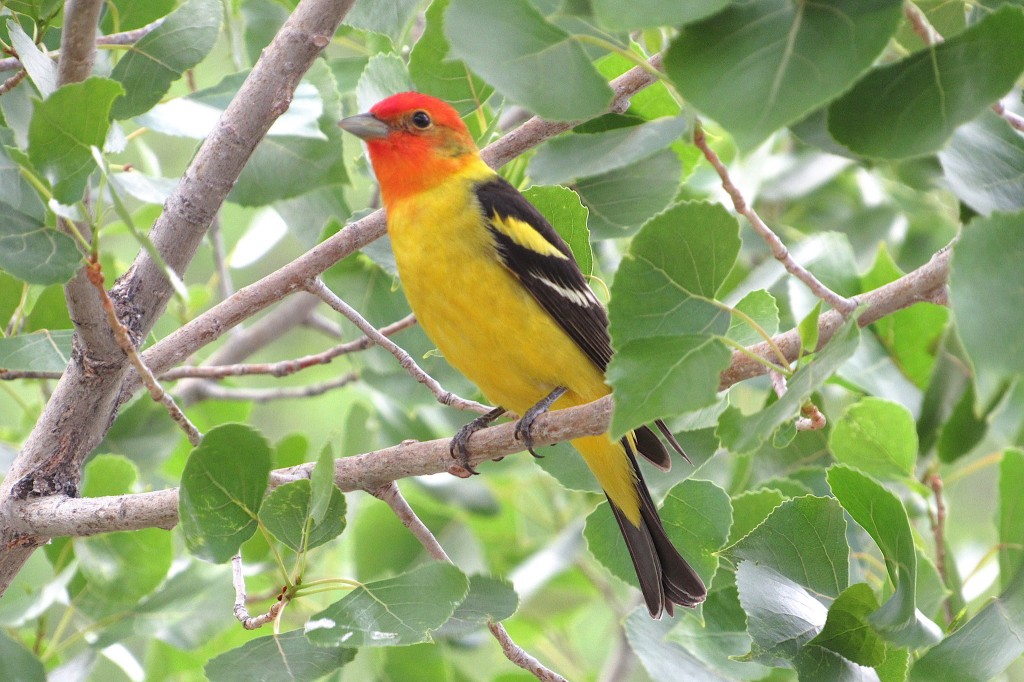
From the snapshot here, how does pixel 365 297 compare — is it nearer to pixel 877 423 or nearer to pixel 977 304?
pixel 877 423

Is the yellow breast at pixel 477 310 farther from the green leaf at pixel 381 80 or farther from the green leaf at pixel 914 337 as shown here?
the green leaf at pixel 914 337

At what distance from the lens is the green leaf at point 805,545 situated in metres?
2.00

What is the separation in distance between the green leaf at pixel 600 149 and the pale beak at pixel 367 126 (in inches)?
38.1

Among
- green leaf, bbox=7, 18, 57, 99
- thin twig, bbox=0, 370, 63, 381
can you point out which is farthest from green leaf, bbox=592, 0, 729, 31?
thin twig, bbox=0, 370, 63, 381

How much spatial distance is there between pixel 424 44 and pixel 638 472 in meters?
1.35

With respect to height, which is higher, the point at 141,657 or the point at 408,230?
the point at 408,230

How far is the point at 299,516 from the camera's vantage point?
6.77ft

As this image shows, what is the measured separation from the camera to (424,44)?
9.34 ft

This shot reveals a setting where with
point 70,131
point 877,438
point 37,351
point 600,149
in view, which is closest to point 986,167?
point 600,149

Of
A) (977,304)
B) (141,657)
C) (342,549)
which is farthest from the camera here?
(342,549)

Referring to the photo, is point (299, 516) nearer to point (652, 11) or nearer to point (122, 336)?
point (122, 336)

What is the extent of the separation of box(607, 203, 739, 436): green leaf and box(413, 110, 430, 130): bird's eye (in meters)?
1.79

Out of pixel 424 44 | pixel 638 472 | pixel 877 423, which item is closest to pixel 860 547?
pixel 877 423

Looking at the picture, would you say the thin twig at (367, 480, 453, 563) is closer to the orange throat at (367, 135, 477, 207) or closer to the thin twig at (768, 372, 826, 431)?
the thin twig at (768, 372, 826, 431)
